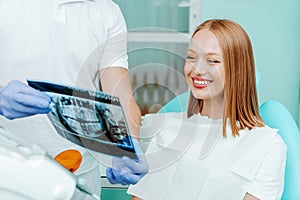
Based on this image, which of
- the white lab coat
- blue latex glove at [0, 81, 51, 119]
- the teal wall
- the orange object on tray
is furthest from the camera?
the teal wall

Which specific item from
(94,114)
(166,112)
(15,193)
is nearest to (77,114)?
(94,114)

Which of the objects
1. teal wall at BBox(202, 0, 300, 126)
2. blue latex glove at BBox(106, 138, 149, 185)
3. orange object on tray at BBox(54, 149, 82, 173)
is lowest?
teal wall at BBox(202, 0, 300, 126)

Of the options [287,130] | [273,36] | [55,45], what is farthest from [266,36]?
[55,45]

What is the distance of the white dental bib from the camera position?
1.11 meters

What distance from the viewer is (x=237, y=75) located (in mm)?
1104

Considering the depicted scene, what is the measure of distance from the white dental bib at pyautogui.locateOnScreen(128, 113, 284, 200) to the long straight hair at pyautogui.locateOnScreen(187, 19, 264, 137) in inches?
1.2

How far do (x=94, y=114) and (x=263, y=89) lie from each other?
4.93ft

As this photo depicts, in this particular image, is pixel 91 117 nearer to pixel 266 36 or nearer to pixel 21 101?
pixel 21 101

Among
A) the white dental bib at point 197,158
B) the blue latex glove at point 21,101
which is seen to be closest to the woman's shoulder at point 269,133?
the white dental bib at point 197,158

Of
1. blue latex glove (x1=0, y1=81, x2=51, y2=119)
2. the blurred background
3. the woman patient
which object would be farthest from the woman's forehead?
the blurred background

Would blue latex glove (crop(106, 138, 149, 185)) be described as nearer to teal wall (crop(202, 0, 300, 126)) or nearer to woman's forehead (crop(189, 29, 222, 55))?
woman's forehead (crop(189, 29, 222, 55))

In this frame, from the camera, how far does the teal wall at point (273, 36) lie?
205 cm

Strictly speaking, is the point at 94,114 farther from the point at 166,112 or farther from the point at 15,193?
the point at 166,112

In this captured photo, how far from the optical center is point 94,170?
1.23 m
